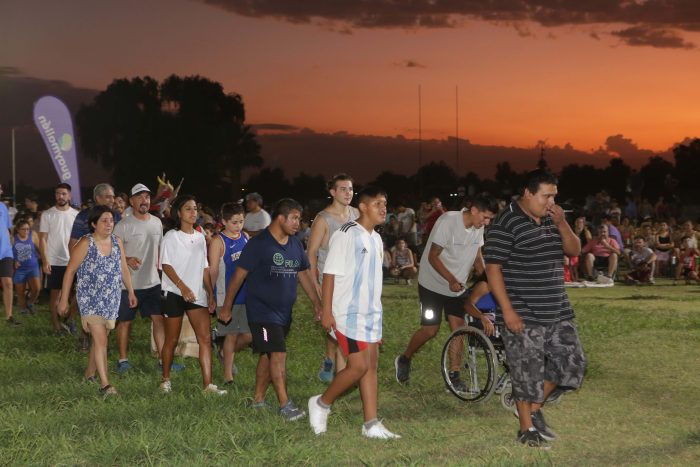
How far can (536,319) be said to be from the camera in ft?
21.4

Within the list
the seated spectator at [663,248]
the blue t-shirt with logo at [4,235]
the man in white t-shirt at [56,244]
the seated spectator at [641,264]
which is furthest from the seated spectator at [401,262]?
the blue t-shirt with logo at [4,235]

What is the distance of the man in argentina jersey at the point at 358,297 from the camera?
6.63 metres

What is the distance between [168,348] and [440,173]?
96.1 m

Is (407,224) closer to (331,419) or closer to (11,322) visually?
(11,322)

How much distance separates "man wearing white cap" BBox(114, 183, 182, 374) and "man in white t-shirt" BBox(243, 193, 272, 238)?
2901 mm

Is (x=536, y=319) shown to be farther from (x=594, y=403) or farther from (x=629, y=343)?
(x=629, y=343)

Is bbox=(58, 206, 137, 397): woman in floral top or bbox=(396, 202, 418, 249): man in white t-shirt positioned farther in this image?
bbox=(396, 202, 418, 249): man in white t-shirt

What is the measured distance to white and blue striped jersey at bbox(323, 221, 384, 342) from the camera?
21.7 feet

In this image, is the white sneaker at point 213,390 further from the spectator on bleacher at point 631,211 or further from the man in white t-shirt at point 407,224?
the spectator on bleacher at point 631,211

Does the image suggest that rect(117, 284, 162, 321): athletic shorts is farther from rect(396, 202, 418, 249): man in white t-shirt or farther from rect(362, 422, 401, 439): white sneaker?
rect(396, 202, 418, 249): man in white t-shirt

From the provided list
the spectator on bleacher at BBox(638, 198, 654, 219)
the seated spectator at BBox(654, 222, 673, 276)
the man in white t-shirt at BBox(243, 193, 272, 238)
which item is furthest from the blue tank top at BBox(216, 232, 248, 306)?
the spectator on bleacher at BBox(638, 198, 654, 219)

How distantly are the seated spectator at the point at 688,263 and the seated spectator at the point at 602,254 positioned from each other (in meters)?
1.43

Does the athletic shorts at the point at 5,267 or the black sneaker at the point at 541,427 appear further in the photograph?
the athletic shorts at the point at 5,267

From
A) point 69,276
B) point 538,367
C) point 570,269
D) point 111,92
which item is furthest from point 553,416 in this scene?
point 111,92
